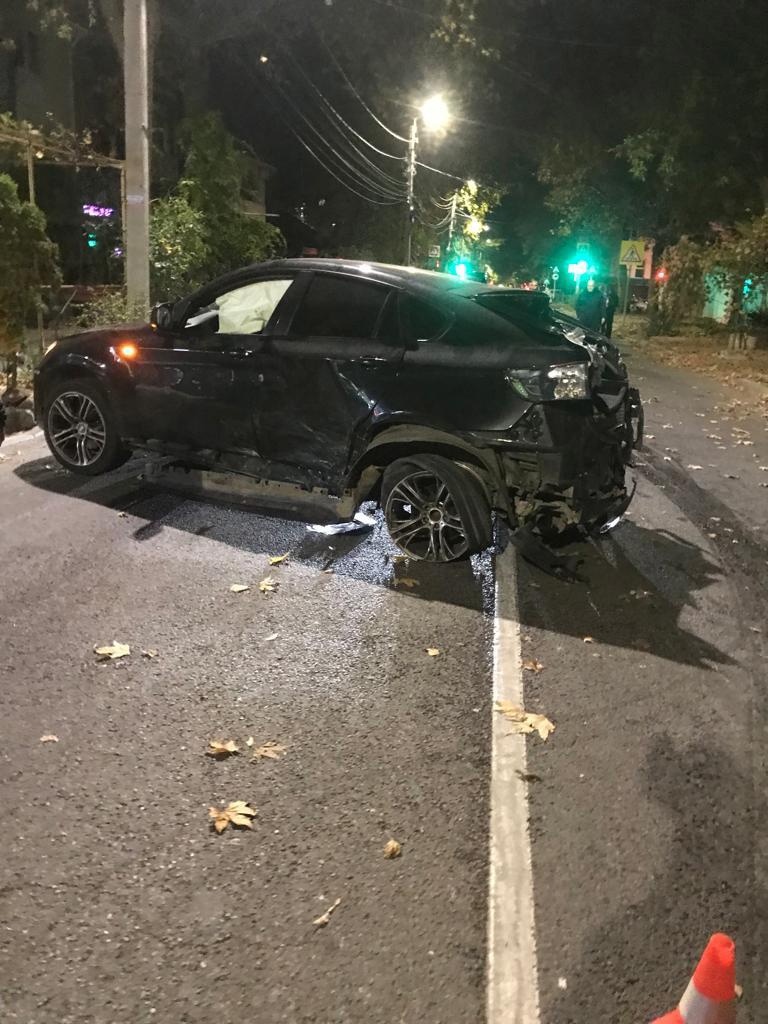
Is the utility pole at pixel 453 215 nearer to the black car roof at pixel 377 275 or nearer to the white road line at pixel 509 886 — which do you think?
the black car roof at pixel 377 275

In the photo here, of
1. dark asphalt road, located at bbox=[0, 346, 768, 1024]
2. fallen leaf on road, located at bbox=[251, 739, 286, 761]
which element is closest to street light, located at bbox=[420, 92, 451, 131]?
dark asphalt road, located at bbox=[0, 346, 768, 1024]

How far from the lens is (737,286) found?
2289 cm

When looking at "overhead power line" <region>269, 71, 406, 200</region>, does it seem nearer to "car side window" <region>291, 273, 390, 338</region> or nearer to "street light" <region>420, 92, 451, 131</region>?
"street light" <region>420, 92, 451, 131</region>

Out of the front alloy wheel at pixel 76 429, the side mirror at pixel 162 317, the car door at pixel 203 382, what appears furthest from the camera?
the front alloy wheel at pixel 76 429

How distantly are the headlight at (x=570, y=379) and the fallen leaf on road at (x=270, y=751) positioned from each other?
2.71m

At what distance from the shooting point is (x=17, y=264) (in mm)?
10266

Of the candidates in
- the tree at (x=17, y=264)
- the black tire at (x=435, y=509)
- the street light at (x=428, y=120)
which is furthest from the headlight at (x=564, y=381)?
the street light at (x=428, y=120)

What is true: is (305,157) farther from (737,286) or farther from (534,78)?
(737,286)

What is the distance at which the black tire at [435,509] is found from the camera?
5.66 m

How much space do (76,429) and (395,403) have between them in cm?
313

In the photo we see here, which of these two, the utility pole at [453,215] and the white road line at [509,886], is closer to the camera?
the white road line at [509,886]

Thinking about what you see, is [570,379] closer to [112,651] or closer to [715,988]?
[112,651]

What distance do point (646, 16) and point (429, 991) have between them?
29.4 meters

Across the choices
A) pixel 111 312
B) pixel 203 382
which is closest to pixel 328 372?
pixel 203 382
